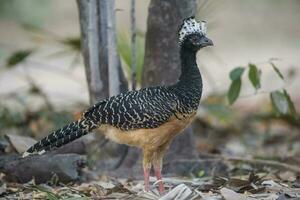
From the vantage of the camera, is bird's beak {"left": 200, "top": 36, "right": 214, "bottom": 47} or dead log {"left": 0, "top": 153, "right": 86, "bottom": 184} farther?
dead log {"left": 0, "top": 153, "right": 86, "bottom": 184}

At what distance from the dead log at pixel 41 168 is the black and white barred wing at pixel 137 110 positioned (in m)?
0.68

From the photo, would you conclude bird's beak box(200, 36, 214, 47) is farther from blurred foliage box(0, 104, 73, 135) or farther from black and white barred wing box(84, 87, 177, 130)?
blurred foliage box(0, 104, 73, 135)

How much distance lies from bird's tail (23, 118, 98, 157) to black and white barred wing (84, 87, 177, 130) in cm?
6

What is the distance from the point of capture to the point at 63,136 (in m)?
5.86

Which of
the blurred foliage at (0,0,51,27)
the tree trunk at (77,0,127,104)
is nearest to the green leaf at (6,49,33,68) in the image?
the tree trunk at (77,0,127,104)

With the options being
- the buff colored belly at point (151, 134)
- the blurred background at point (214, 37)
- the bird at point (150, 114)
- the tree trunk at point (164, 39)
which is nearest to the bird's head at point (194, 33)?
the bird at point (150, 114)

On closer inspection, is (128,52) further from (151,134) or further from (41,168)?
(151,134)

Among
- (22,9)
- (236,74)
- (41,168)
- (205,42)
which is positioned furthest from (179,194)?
(22,9)

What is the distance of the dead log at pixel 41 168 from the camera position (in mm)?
6426

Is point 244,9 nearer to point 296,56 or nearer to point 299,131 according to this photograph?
point 296,56

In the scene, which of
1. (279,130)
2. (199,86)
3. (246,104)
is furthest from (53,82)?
(199,86)

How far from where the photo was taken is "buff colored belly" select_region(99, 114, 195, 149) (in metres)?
5.77

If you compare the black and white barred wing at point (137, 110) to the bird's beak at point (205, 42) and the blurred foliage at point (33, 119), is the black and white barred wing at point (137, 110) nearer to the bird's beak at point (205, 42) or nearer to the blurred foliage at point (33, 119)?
the bird's beak at point (205, 42)

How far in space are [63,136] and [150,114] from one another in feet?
2.29
